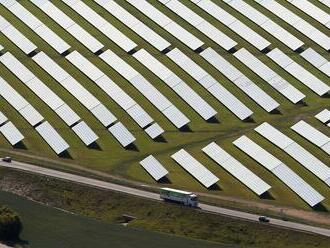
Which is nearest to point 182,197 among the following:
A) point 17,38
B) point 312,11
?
point 17,38

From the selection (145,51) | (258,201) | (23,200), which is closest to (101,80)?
(145,51)

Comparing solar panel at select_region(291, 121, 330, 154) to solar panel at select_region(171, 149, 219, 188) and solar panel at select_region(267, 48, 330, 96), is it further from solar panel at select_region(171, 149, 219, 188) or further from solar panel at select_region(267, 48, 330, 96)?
solar panel at select_region(171, 149, 219, 188)

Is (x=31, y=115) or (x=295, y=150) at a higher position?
(x=31, y=115)

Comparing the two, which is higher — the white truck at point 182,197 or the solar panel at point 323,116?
the solar panel at point 323,116

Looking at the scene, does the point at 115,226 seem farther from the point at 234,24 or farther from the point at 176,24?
the point at 234,24

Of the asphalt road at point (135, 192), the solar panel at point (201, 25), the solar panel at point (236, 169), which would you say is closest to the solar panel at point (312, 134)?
the solar panel at point (236, 169)

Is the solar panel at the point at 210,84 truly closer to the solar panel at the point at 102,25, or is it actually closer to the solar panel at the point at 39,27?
the solar panel at the point at 102,25
